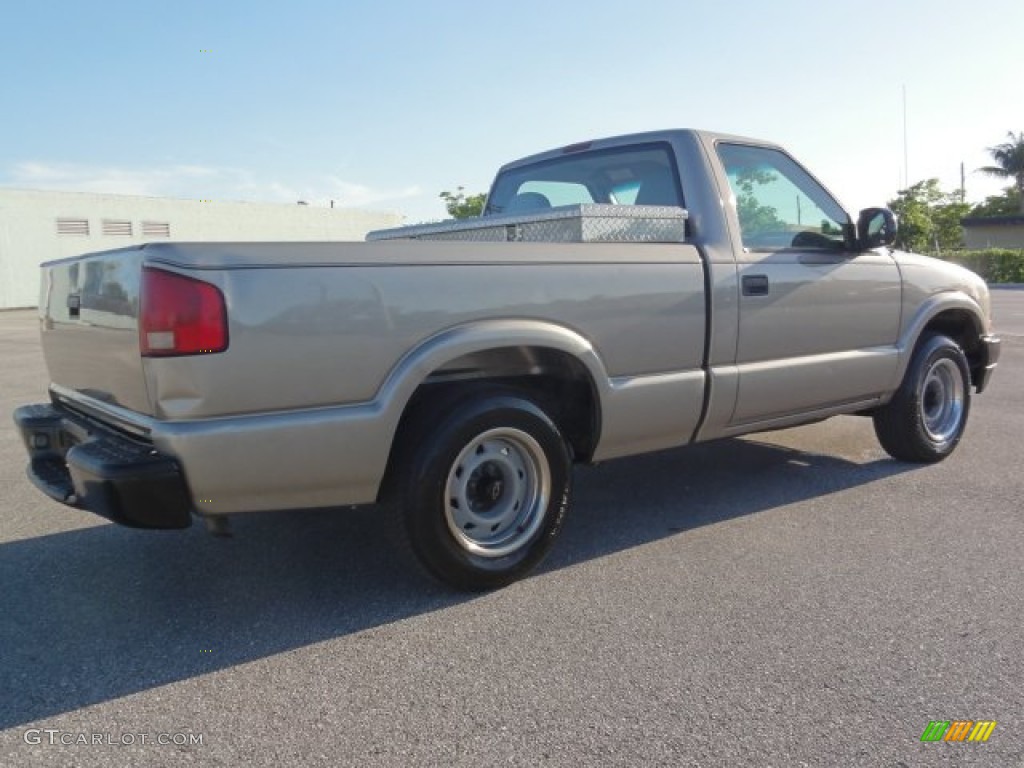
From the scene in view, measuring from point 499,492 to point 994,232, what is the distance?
5402 cm

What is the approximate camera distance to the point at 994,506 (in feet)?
14.5

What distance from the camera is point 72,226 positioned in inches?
1299

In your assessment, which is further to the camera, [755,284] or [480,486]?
[755,284]

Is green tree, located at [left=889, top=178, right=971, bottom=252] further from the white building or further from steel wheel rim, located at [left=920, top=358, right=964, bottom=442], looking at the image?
steel wheel rim, located at [left=920, top=358, right=964, bottom=442]

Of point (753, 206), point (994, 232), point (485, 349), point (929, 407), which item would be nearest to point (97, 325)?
point (485, 349)

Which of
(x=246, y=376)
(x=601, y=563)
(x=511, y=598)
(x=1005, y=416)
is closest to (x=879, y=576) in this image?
(x=601, y=563)

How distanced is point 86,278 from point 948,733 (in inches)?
131

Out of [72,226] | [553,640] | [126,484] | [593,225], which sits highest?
[72,226]

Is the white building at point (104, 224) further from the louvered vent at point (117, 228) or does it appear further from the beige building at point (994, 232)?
the beige building at point (994, 232)

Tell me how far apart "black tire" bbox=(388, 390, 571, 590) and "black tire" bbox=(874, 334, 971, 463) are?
272 cm

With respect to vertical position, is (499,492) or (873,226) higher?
(873,226)

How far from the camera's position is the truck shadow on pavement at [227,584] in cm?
281

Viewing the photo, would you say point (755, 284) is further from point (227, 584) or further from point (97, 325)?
point (97, 325)

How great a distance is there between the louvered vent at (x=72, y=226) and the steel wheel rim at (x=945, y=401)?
34523 mm
